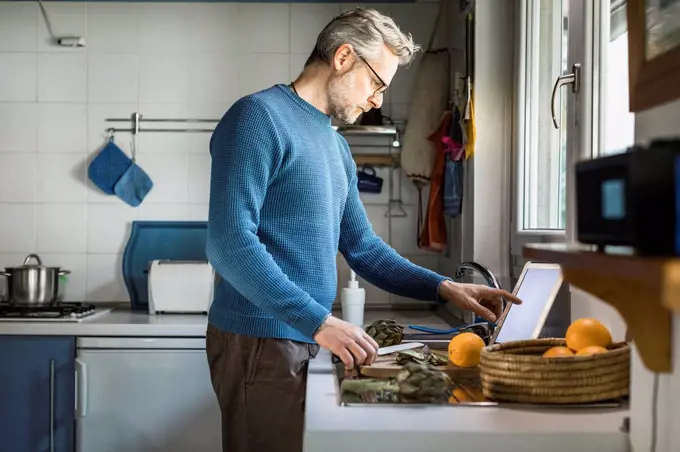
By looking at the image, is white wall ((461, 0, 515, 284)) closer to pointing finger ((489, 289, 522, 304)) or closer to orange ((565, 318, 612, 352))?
pointing finger ((489, 289, 522, 304))

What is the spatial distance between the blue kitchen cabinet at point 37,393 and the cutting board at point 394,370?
58.3 inches

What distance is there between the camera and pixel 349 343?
1401 millimetres

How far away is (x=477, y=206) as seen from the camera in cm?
259

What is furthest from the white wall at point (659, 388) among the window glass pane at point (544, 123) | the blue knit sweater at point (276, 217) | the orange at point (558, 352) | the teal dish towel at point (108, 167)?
the teal dish towel at point (108, 167)

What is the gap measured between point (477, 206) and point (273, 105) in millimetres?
1069

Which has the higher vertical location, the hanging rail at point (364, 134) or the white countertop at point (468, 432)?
the hanging rail at point (364, 134)

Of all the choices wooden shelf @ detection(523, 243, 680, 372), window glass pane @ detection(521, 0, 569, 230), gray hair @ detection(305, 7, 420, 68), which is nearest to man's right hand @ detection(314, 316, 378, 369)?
wooden shelf @ detection(523, 243, 680, 372)

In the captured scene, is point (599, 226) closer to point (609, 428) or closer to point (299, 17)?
point (609, 428)

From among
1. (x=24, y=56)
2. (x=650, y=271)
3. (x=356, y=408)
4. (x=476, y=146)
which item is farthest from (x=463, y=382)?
(x=24, y=56)

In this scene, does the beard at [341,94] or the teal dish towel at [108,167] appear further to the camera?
the teal dish towel at [108,167]

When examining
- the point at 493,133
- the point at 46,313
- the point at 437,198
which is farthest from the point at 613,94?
the point at 46,313

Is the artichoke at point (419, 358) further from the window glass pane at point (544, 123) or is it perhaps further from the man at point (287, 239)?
the window glass pane at point (544, 123)

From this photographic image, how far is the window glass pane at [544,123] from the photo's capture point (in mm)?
2266

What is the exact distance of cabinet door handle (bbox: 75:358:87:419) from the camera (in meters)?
2.72
